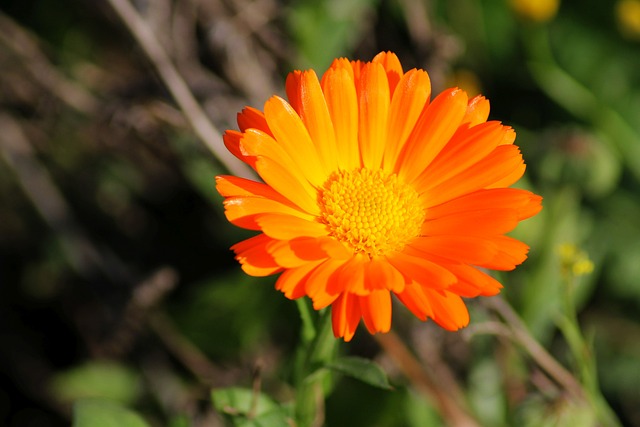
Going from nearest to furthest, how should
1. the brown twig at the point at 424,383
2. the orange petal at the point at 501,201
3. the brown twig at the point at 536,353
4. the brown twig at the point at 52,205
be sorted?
the orange petal at the point at 501,201, the brown twig at the point at 536,353, the brown twig at the point at 424,383, the brown twig at the point at 52,205

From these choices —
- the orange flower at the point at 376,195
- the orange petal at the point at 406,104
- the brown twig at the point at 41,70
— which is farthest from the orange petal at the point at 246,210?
the brown twig at the point at 41,70

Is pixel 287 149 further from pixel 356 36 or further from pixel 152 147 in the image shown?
pixel 356 36

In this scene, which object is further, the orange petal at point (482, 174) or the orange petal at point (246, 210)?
the orange petal at point (482, 174)

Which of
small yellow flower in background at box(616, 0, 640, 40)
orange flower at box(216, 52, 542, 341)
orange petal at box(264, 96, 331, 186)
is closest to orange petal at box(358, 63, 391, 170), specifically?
orange flower at box(216, 52, 542, 341)

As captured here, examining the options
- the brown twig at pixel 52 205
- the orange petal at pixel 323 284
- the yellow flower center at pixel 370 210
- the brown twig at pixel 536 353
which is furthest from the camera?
the brown twig at pixel 52 205

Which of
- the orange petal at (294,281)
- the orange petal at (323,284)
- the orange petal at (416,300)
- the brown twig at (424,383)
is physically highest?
the orange petal at (294,281)

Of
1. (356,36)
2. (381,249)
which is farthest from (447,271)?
(356,36)

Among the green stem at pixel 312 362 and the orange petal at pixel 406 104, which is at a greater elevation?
the orange petal at pixel 406 104

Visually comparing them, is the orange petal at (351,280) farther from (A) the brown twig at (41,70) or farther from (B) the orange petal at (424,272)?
(A) the brown twig at (41,70)
